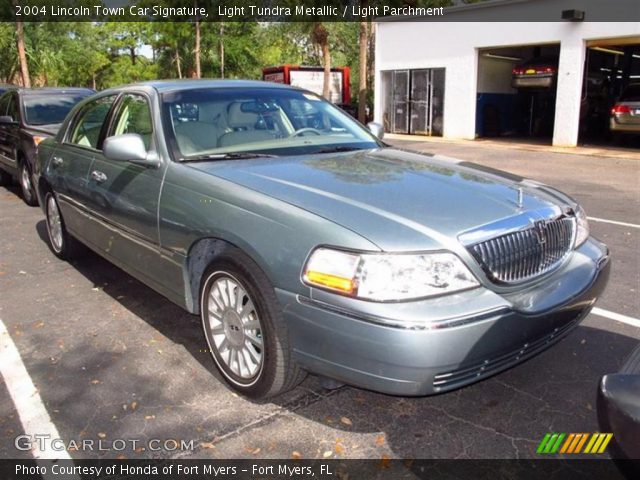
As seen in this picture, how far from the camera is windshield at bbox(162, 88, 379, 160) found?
3.81 meters

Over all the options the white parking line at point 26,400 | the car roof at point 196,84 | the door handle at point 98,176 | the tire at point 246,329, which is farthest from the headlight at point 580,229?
the door handle at point 98,176

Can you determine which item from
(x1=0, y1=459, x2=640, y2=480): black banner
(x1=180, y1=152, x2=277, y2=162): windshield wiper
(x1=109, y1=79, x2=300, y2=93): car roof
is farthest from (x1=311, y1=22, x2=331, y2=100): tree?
(x1=0, y1=459, x2=640, y2=480): black banner

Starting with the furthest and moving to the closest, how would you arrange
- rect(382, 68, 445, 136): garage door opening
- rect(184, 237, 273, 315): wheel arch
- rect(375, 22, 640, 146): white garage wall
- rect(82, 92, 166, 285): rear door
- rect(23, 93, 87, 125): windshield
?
rect(382, 68, 445, 136): garage door opening < rect(375, 22, 640, 146): white garage wall < rect(23, 93, 87, 125): windshield < rect(82, 92, 166, 285): rear door < rect(184, 237, 273, 315): wheel arch

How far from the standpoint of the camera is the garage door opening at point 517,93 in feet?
63.8

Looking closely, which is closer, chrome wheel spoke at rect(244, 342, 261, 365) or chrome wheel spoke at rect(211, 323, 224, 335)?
chrome wheel spoke at rect(244, 342, 261, 365)

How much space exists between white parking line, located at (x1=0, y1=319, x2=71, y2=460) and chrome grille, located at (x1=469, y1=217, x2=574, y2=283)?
218cm

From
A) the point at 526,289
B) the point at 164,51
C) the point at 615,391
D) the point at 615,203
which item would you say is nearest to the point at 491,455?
the point at 526,289

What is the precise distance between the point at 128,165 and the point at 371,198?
6.36 feet

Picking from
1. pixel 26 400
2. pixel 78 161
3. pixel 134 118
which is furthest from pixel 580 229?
pixel 78 161

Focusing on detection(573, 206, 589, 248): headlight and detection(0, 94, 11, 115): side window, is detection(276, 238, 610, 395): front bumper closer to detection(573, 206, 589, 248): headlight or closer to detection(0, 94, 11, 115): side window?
detection(573, 206, 589, 248): headlight

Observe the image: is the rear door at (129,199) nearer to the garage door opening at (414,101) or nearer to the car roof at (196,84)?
the car roof at (196,84)

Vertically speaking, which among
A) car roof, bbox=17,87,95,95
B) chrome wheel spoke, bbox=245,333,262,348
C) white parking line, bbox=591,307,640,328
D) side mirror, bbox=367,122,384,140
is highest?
car roof, bbox=17,87,95,95

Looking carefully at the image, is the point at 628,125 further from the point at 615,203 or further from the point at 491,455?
the point at 491,455

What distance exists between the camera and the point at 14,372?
142 inches
